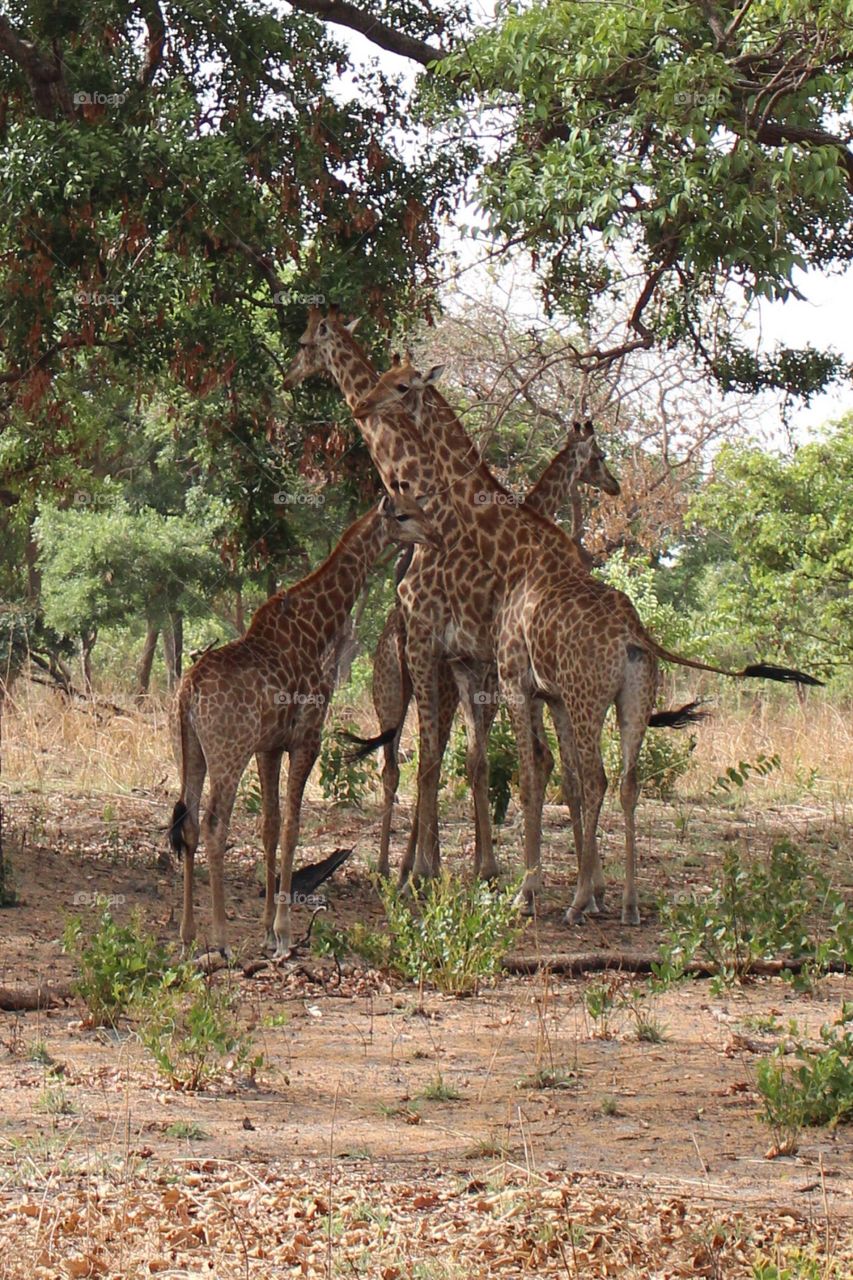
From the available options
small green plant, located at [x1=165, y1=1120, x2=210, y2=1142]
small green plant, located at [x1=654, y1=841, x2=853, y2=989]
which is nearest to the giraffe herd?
small green plant, located at [x1=654, y1=841, x2=853, y2=989]

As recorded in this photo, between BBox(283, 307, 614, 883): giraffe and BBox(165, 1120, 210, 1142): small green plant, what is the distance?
485 centimetres

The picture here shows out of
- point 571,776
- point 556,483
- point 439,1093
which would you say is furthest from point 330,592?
point 439,1093

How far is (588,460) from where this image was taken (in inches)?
454

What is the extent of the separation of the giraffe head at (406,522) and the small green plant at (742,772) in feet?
7.27

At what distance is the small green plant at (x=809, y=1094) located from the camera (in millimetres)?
5461

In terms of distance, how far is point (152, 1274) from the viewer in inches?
171

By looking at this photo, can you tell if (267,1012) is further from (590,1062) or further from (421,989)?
(590,1062)

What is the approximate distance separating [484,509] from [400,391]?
91cm

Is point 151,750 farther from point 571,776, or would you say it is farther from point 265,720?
point 265,720

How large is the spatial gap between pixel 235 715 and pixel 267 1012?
162 cm

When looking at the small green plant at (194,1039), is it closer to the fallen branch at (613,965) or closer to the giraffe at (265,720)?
the giraffe at (265,720)

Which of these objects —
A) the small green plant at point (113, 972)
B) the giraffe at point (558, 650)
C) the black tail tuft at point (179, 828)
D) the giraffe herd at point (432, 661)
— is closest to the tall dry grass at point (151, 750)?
the giraffe herd at point (432, 661)

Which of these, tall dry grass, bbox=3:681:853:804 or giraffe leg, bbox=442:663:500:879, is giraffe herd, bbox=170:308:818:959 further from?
tall dry grass, bbox=3:681:853:804

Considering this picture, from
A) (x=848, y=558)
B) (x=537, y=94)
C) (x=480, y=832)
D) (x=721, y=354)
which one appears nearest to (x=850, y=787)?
(x=848, y=558)
